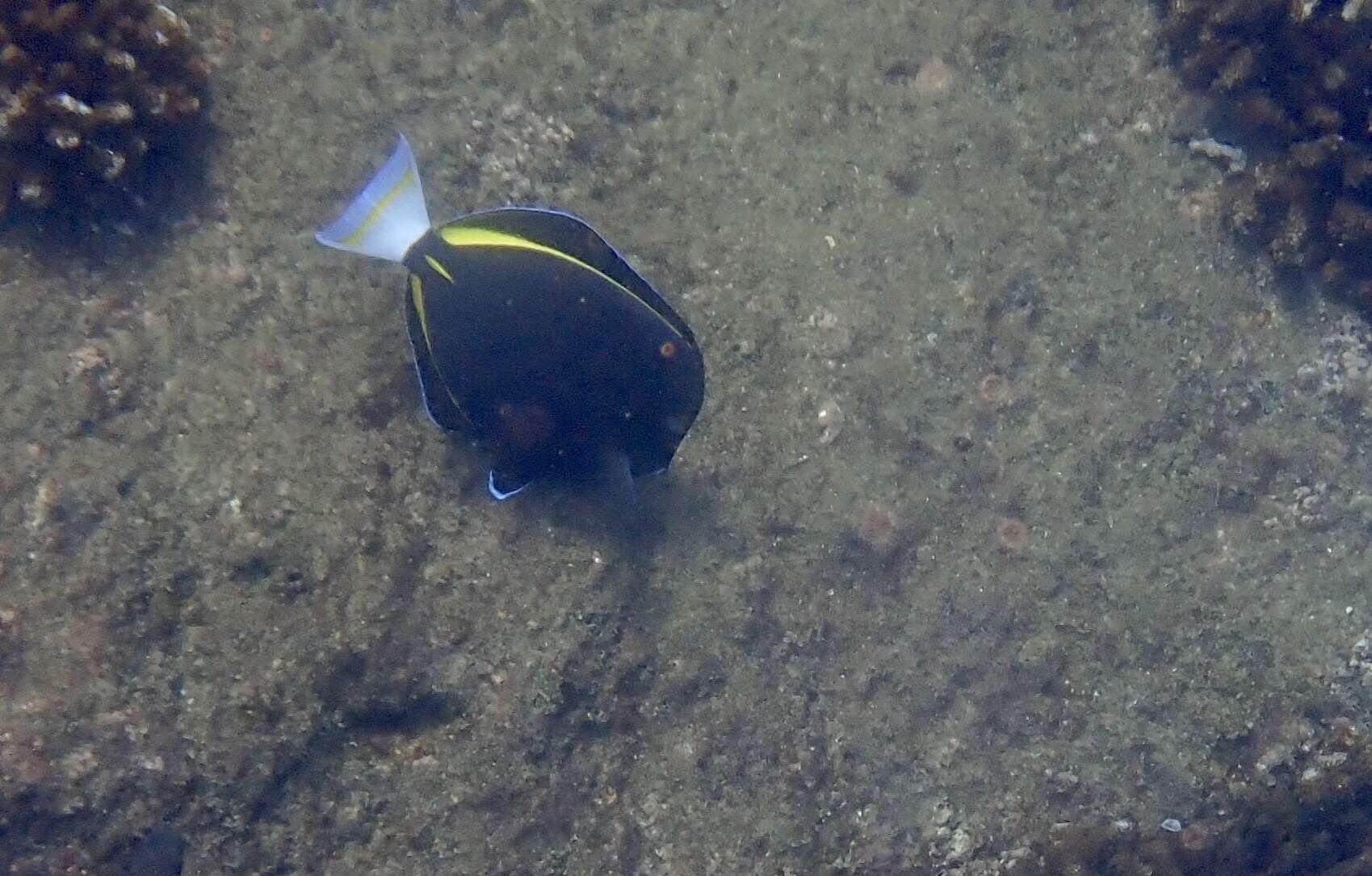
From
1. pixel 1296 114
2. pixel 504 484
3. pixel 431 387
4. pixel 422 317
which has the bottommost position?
pixel 504 484

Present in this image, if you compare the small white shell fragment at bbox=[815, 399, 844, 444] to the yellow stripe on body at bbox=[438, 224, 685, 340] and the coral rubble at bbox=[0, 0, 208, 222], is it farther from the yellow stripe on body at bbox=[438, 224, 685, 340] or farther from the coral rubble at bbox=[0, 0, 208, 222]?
the coral rubble at bbox=[0, 0, 208, 222]

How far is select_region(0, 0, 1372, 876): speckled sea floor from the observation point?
125 inches

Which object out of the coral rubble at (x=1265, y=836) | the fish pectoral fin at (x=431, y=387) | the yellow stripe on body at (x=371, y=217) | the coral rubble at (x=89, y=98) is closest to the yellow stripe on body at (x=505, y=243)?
the yellow stripe on body at (x=371, y=217)

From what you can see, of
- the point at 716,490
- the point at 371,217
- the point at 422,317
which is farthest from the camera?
the point at 716,490

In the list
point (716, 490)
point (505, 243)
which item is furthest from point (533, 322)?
point (716, 490)

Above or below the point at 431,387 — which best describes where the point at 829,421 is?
below

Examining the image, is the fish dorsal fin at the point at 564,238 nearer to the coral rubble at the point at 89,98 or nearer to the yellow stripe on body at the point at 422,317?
the yellow stripe on body at the point at 422,317

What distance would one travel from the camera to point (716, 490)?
3.67m

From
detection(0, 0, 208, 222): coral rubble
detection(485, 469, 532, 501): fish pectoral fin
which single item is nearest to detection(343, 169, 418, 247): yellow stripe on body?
detection(485, 469, 532, 501): fish pectoral fin

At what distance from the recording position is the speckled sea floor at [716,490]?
10.4 feet

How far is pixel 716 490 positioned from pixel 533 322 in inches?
43.9

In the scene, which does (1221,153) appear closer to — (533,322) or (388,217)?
(533,322)

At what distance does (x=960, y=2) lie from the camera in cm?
428

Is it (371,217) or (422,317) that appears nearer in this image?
(371,217)
